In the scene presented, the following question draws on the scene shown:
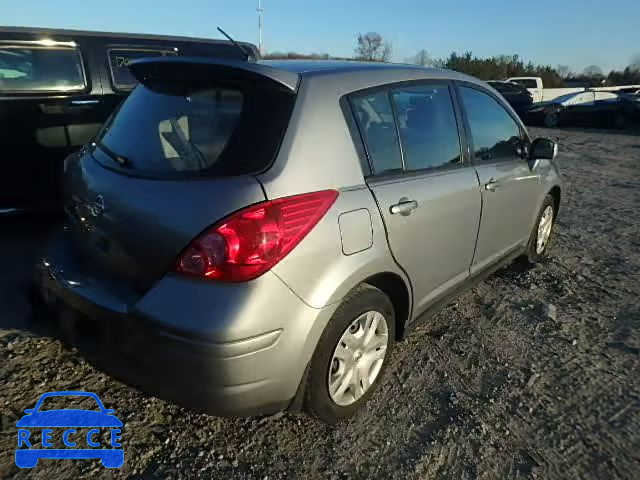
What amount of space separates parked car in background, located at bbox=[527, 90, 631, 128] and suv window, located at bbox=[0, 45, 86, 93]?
18481 millimetres

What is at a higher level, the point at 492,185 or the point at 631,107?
the point at 492,185

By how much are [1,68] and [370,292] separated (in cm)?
402

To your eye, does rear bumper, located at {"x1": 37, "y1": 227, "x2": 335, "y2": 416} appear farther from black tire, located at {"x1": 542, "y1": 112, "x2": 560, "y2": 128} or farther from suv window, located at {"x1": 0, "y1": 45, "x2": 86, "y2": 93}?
black tire, located at {"x1": 542, "y1": 112, "x2": 560, "y2": 128}

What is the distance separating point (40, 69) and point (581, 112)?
19.1 metres

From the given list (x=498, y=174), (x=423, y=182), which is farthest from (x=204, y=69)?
(x=498, y=174)

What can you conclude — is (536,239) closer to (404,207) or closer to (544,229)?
(544,229)

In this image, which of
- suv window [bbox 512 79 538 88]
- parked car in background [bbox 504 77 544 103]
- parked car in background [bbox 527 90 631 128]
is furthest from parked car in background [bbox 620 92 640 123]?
suv window [bbox 512 79 538 88]

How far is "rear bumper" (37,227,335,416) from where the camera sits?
72.5 inches

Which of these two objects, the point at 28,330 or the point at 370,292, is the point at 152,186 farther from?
the point at 28,330

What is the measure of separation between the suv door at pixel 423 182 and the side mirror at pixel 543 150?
40.8 inches

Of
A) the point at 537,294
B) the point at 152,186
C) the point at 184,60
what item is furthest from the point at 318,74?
the point at 537,294

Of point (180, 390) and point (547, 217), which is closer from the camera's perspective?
point (180, 390)

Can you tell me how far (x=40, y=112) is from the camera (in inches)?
176

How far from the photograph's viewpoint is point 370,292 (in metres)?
2.37
